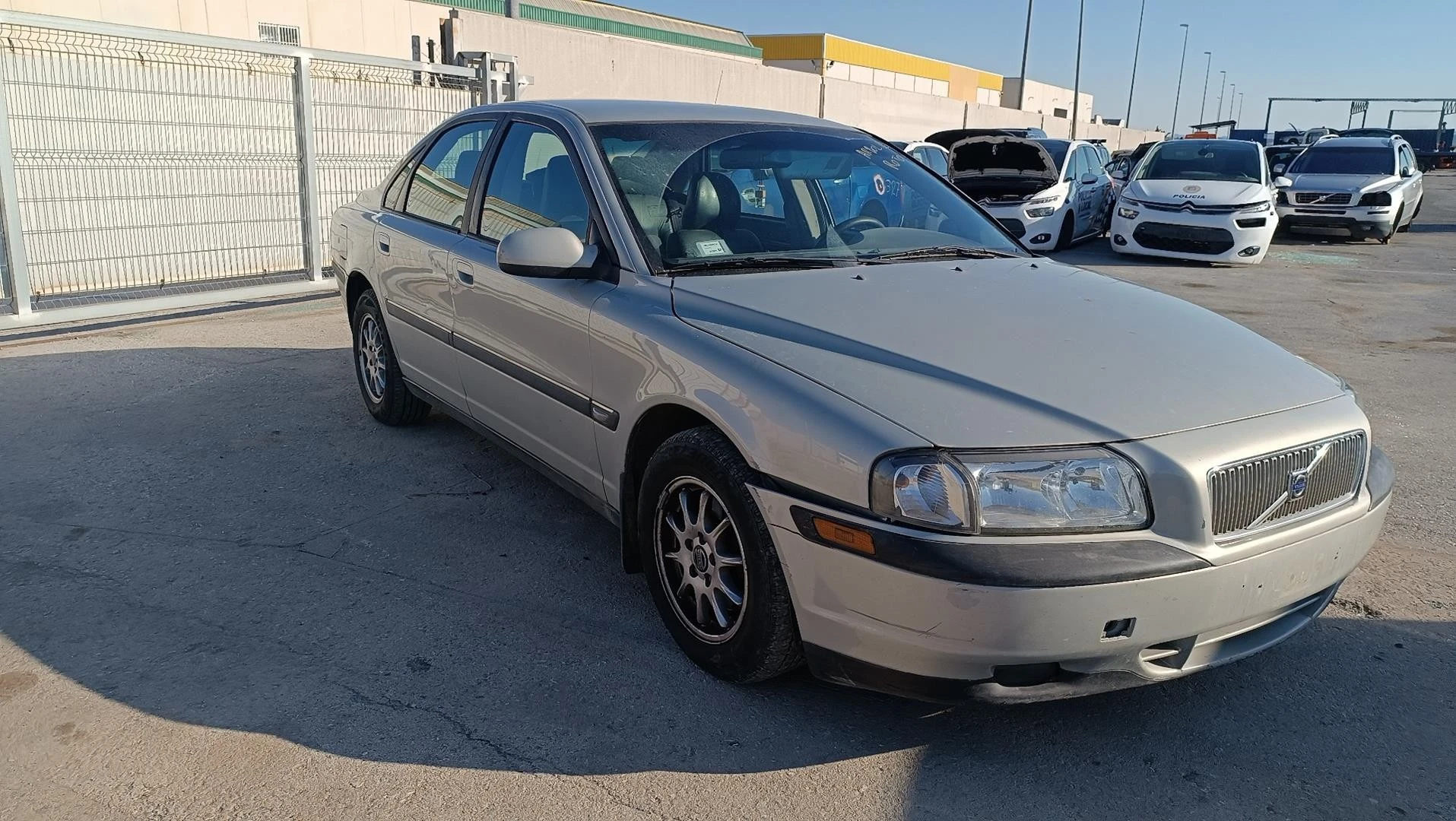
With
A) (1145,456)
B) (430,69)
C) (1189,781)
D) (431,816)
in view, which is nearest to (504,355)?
(431,816)

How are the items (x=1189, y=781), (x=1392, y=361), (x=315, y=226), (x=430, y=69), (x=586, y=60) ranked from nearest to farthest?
(x=1189, y=781) < (x=1392, y=361) < (x=315, y=226) < (x=430, y=69) < (x=586, y=60)

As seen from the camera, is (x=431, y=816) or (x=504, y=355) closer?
(x=431, y=816)

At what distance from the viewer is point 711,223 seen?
355 centimetres

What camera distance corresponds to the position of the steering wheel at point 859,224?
12.5 feet

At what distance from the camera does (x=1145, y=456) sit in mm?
2396

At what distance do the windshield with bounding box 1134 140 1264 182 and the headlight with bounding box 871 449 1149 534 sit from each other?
41.5 feet

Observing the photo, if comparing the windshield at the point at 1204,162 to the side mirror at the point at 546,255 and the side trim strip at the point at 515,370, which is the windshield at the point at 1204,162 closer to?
the side trim strip at the point at 515,370

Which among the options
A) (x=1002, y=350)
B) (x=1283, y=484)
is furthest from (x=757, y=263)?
(x=1283, y=484)

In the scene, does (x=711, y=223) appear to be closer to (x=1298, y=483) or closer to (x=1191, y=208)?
(x=1298, y=483)

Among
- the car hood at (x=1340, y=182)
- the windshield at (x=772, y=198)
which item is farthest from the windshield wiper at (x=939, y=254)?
the car hood at (x=1340, y=182)

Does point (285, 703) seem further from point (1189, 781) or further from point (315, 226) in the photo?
point (315, 226)

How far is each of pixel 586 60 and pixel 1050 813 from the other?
21.6 metres

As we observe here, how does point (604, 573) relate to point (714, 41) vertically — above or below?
below


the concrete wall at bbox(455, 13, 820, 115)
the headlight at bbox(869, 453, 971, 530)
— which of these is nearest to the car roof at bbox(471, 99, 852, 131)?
the headlight at bbox(869, 453, 971, 530)
